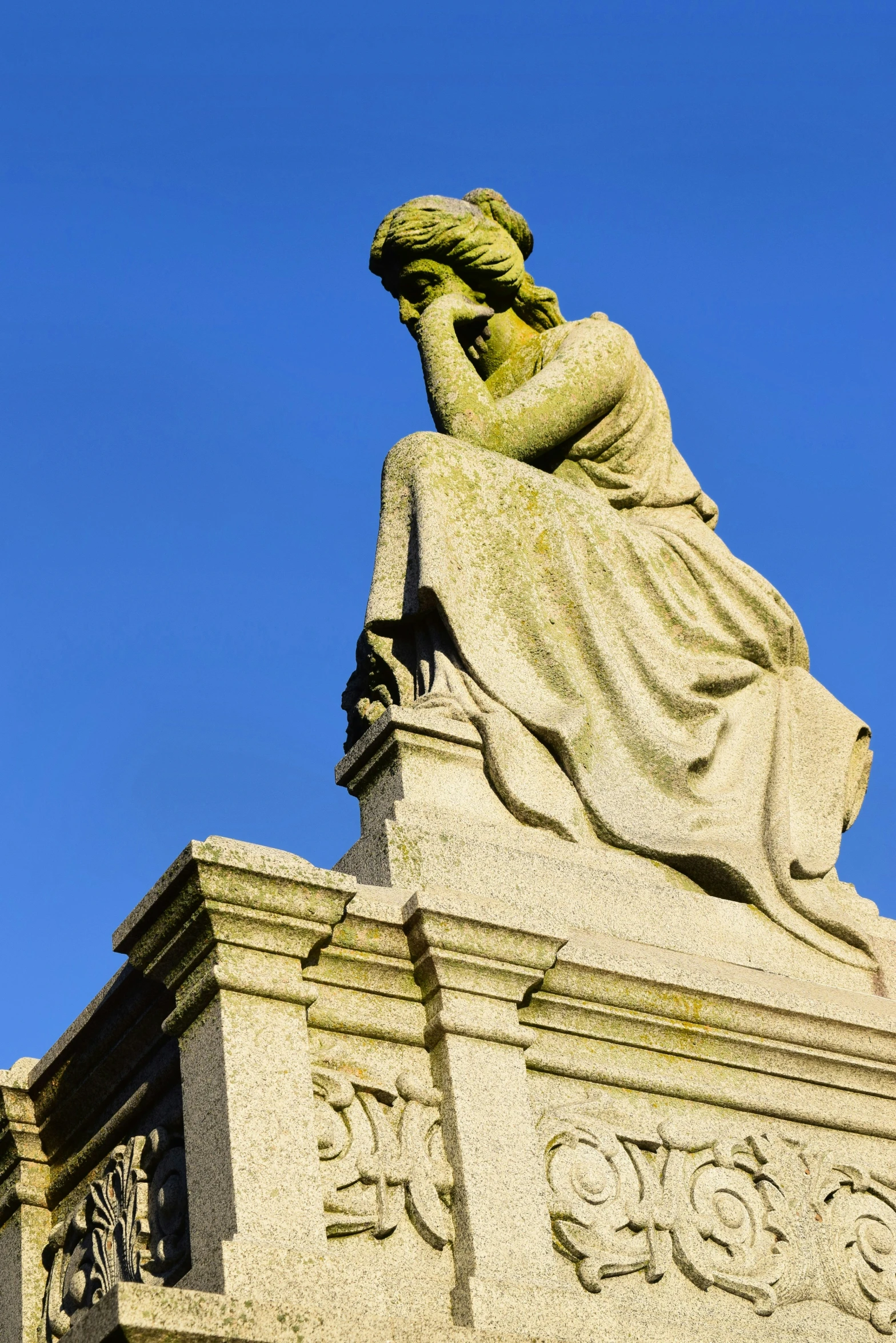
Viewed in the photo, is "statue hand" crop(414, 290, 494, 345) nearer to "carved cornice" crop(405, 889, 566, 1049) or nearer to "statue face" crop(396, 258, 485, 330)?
"statue face" crop(396, 258, 485, 330)

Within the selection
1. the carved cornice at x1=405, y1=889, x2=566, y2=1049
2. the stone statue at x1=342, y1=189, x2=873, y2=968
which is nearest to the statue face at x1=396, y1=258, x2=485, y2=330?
the stone statue at x1=342, y1=189, x2=873, y2=968

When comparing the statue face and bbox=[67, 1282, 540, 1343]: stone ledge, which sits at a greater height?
the statue face

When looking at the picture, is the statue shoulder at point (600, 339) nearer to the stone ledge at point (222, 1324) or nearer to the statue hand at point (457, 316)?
the statue hand at point (457, 316)

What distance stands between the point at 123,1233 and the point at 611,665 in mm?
2788

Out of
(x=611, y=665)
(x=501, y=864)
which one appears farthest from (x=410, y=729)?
(x=611, y=665)

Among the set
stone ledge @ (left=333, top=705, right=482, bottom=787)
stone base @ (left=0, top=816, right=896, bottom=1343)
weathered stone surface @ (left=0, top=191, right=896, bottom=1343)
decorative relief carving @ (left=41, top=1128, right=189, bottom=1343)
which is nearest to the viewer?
stone base @ (left=0, top=816, right=896, bottom=1343)

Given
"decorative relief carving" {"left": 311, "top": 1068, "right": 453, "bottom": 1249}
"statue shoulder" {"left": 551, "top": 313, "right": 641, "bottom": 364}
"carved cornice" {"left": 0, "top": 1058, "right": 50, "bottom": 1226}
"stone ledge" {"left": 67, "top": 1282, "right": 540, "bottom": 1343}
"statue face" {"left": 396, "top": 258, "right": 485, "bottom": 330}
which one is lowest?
"stone ledge" {"left": 67, "top": 1282, "right": 540, "bottom": 1343}

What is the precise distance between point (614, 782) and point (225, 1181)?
2454mm

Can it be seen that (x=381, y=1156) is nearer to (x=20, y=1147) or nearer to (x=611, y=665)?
(x=20, y=1147)

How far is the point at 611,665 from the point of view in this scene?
6.72 m

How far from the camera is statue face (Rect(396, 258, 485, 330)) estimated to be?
7824mm

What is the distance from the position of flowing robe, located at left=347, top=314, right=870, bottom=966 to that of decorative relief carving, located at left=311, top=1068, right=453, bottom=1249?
148 cm

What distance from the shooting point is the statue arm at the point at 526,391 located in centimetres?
725

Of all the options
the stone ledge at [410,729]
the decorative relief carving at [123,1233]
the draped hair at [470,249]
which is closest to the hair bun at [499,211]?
the draped hair at [470,249]
